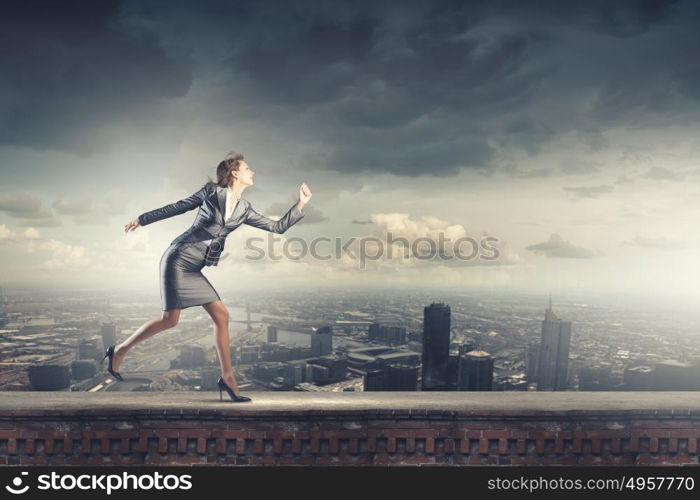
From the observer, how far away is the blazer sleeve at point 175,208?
453 centimetres

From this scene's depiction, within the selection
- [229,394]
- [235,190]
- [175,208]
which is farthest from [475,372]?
[175,208]

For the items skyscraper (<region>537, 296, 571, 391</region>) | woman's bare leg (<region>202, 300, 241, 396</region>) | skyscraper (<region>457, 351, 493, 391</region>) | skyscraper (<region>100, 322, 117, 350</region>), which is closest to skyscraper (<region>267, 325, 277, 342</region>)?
skyscraper (<region>100, 322, 117, 350</region>)

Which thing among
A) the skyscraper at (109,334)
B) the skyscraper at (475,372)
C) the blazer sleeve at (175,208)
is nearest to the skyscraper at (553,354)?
the skyscraper at (475,372)

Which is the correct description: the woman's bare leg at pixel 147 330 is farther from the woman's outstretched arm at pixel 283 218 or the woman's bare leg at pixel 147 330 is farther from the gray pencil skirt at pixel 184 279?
the woman's outstretched arm at pixel 283 218

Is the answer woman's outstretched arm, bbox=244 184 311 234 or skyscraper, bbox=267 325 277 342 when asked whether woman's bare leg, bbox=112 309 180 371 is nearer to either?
woman's outstretched arm, bbox=244 184 311 234

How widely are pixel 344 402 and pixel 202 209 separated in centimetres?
234

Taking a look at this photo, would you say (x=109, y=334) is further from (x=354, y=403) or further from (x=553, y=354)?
(x=553, y=354)

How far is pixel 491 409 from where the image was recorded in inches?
159

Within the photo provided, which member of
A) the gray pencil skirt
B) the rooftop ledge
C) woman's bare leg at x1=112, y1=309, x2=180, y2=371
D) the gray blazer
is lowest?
the rooftop ledge

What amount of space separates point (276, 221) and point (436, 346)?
13.0 feet

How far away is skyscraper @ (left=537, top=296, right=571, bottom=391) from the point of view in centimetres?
784

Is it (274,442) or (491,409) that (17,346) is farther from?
(491,409)

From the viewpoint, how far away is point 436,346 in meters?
7.54

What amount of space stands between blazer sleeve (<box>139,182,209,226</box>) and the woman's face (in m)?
0.34
